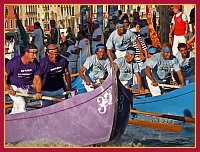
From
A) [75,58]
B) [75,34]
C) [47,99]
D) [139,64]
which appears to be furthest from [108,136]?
[75,34]

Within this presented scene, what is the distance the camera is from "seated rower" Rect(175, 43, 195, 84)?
1314 centimetres

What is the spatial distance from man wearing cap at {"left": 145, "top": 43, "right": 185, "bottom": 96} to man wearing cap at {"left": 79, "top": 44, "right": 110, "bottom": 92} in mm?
645

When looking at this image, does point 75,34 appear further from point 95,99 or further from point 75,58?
point 95,99

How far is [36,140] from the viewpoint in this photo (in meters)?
11.1

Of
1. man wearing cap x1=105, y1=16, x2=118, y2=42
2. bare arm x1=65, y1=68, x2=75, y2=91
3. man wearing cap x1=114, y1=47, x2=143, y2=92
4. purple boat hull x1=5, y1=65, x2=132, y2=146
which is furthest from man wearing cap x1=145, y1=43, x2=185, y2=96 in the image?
man wearing cap x1=105, y1=16, x2=118, y2=42

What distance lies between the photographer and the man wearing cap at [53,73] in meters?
11.4

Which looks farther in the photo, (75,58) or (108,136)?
(75,58)

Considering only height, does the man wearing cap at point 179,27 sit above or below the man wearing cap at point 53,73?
above

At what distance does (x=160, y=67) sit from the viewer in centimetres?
1260

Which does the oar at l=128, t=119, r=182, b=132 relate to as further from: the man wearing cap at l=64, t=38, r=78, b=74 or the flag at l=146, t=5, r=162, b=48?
the man wearing cap at l=64, t=38, r=78, b=74

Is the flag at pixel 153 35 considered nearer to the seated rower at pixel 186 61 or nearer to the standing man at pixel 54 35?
the seated rower at pixel 186 61

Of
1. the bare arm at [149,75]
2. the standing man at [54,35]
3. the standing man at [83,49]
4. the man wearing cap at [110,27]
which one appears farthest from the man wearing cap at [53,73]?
the man wearing cap at [110,27]

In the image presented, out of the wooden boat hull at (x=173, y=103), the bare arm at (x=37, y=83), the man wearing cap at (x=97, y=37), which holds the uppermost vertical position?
the man wearing cap at (x=97, y=37)

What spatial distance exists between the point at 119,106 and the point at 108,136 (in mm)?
434
